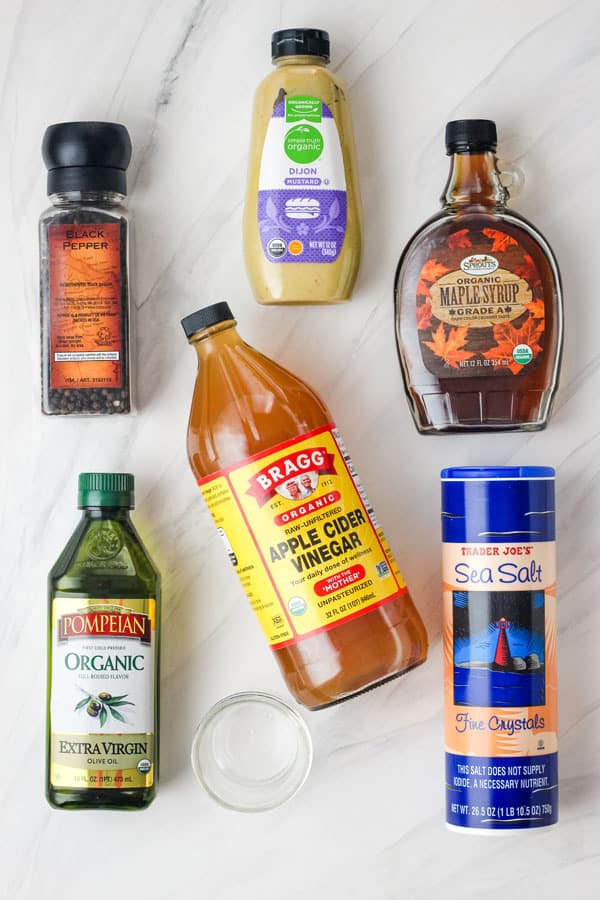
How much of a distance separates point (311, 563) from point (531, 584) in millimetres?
188

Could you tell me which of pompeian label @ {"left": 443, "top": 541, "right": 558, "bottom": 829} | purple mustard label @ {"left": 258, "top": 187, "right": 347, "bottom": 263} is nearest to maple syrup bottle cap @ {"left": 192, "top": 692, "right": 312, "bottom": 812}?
pompeian label @ {"left": 443, "top": 541, "right": 558, "bottom": 829}

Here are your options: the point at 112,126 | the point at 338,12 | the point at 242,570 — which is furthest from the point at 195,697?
the point at 338,12

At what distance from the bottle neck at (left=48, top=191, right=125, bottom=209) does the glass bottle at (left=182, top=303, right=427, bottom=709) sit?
0.15m

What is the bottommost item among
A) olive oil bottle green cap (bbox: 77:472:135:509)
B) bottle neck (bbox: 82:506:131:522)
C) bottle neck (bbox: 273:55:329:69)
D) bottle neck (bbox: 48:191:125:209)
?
bottle neck (bbox: 82:506:131:522)

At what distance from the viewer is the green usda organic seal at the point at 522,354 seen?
99 cm

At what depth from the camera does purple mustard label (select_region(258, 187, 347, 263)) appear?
99cm

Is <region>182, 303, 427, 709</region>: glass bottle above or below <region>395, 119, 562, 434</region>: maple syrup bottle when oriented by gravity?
below

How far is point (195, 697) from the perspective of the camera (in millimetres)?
1045

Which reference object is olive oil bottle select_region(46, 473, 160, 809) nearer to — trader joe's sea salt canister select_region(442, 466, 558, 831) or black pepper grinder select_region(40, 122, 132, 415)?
black pepper grinder select_region(40, 122, 132, 415)

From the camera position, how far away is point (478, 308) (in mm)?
989

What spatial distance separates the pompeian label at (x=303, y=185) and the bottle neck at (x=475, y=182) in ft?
0.34

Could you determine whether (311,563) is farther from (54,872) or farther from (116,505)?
(54,872)

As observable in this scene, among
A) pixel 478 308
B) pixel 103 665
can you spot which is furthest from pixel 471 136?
pixel 103 665

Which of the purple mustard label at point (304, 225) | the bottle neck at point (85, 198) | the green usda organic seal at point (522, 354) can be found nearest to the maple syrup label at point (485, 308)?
the green usda organic seal at point (522, 354)
